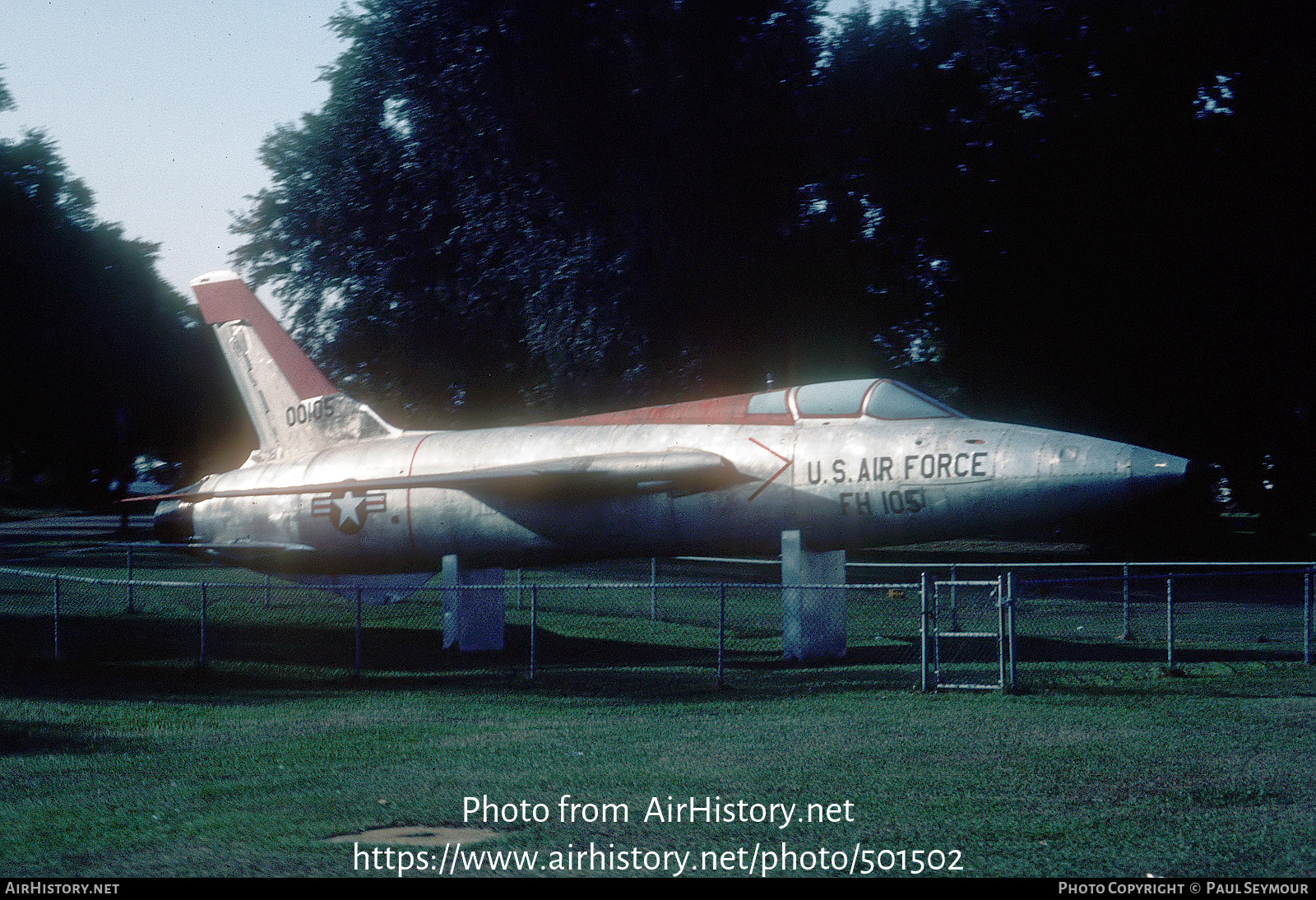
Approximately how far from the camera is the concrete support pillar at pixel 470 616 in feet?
62.2

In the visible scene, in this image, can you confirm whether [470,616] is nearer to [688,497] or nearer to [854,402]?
[688,497]

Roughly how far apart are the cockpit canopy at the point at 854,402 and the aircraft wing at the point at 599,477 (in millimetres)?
1141

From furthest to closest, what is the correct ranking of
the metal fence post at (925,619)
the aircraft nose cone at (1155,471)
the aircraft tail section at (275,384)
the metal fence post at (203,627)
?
the aircraft tail section at (275,384) < the metal fence post at (203,627) < the aircraft nose cone at (1155,471) < the metal fence post at (925,619)

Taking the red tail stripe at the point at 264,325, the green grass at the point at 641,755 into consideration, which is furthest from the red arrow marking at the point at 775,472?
the red tail stripe at the point at 264,325

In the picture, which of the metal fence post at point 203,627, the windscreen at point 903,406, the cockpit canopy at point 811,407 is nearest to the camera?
the metal fence post at point 203,627

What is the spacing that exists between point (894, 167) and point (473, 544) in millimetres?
16581

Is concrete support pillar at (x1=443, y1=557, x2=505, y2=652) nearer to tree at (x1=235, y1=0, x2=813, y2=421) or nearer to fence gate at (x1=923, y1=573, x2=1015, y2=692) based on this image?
fence gate at (x1=923, y1=573, x2=1015, y2=692)

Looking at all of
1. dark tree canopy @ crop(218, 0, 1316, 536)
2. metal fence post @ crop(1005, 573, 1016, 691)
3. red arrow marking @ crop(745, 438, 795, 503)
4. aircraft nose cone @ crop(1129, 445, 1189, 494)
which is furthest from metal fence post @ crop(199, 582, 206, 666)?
dark tree canopy @ crop(218, 0, 1316, 536)

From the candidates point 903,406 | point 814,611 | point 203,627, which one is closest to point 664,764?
point 903,406

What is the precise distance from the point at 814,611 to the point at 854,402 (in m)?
3.08

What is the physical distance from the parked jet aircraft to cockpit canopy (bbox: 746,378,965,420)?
24 millimetres

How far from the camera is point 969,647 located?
765 inches

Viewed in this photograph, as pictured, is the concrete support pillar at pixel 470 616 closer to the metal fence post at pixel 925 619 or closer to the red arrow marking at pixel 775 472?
the red arrow marking at pixel 775 472
